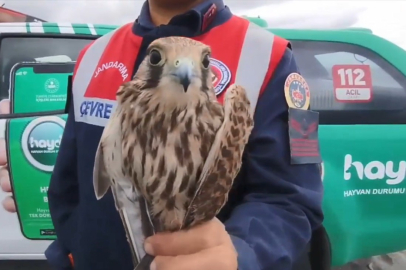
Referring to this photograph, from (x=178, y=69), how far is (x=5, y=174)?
2.28 metres

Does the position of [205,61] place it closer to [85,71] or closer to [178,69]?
[178,69]

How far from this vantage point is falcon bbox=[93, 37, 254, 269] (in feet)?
2.29

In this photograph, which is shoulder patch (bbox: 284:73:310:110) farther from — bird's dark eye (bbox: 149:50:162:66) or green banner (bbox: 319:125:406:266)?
green banner (bbox: 319:125:406:266)

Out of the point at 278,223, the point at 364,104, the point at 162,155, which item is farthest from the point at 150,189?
the point at 364,104

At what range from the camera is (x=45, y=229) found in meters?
2.73

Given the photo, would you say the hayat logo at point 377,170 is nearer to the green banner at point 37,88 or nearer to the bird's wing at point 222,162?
the green banner at point 37,88

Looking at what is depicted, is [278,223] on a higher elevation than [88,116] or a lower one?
lower

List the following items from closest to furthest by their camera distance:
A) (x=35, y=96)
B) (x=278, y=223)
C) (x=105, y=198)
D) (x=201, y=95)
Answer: (x=201, y=95), (x=278, y=223), (x=105, y=198), (x=35, y=96)

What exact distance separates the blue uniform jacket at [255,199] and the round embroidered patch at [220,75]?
0.26 ft

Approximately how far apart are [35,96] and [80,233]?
5.93 feet

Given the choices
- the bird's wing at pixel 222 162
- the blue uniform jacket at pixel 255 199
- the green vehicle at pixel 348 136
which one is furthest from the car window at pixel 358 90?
the bird's wing at pixel 222 162

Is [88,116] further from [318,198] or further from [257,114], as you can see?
[318,198]

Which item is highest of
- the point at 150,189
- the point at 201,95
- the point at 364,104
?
the point at 201,95

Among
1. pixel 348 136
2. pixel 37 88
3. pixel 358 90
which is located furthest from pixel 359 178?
pixel 37 88
